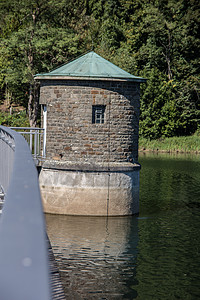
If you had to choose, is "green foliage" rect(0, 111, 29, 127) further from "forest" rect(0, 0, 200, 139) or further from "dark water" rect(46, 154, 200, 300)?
"dark water" rect(46, 154, 200, 300)

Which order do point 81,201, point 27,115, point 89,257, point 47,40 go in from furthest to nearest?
point 27,115, point 47,40, point 81,201, point 89,257

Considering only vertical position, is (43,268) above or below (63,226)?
above

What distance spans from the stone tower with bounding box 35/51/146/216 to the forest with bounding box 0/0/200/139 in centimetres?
2786

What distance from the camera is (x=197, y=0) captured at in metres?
52.3

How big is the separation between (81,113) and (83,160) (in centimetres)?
167

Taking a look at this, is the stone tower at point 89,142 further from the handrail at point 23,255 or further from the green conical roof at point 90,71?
the handrail at point 23,255

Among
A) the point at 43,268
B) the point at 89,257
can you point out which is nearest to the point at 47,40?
the point at 89,257

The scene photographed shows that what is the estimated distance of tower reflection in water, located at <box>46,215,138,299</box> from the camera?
1159 centimetres

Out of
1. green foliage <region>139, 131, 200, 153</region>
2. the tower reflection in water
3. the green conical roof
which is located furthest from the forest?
the tower reflection in water

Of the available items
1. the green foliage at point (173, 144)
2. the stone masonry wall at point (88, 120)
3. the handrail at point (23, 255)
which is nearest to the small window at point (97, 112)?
the stone masonry wall at point (88, 120)

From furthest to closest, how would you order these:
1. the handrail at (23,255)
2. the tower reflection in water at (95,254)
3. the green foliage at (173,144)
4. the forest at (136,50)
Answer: the green foliage at (173,144) → the forest at (136,50) → the tower reflection in water at (95,254) → the handrail at (23,255)

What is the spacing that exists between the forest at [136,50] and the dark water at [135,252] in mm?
27031

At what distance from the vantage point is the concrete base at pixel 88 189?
1831cm

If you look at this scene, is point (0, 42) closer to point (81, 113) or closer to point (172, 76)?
point (172, 76)
